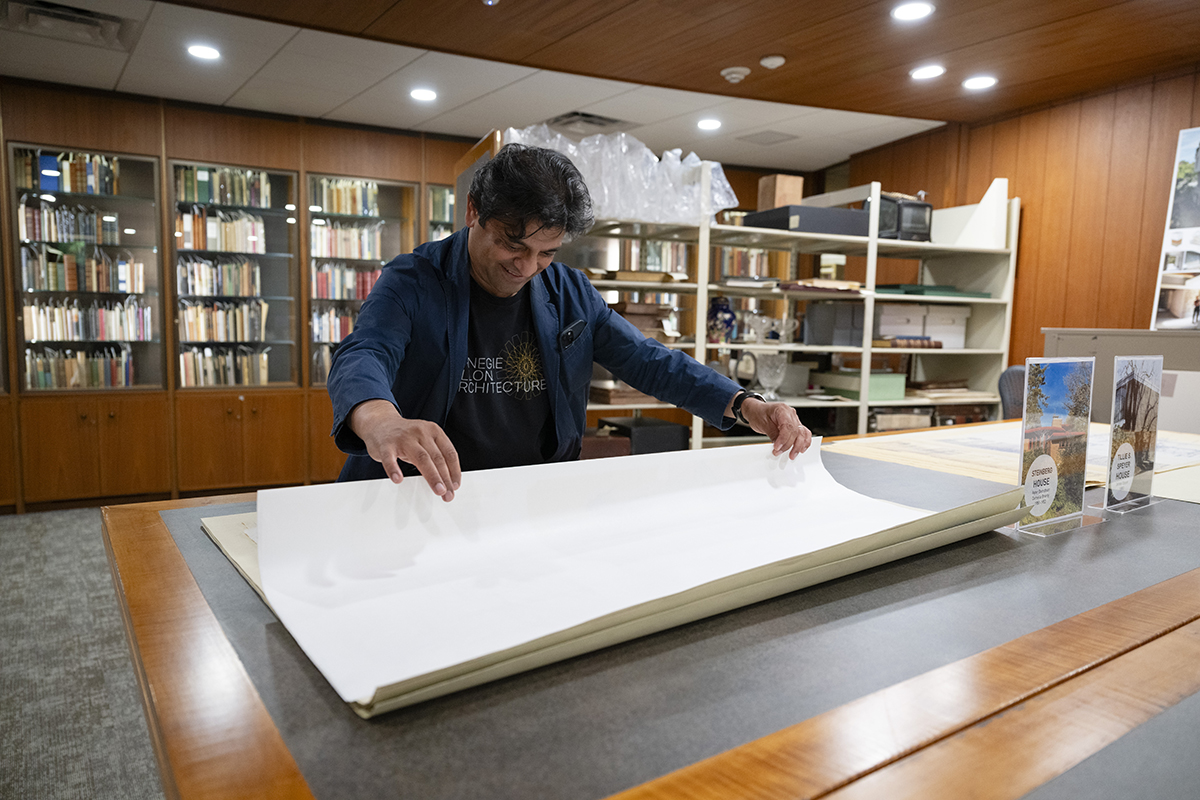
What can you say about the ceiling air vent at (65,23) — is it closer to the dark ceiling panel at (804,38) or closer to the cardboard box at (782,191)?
the dark ceiling panel at (804,38)

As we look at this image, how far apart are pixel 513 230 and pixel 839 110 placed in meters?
4.04

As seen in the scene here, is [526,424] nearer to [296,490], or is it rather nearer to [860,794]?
[296,490]

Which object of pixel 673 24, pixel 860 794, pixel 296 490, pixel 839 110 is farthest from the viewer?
pixel 839 110

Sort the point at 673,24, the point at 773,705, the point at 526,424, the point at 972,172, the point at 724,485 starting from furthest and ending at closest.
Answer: the point at 972,172 → the point at 673,24 → the point at 526,424 → the point at 724,485 → the point at 773,705

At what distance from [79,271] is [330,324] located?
4.89 ft

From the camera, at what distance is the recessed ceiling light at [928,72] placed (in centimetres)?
390

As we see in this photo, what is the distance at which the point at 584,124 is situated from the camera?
5137 mm

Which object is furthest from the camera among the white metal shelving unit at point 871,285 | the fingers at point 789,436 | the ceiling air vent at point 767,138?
the ceiling air vent at point 767,138

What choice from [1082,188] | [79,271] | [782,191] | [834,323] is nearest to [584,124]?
[782,191]

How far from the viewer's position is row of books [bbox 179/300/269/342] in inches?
190

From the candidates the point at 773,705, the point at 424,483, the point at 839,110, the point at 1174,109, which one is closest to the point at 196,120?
the point at 839,110

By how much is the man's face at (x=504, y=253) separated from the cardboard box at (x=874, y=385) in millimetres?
3591

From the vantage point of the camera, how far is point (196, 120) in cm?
471

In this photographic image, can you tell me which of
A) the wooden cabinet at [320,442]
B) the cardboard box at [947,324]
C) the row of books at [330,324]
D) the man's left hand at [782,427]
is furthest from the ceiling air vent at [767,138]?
the man's left hand at [782,427]
